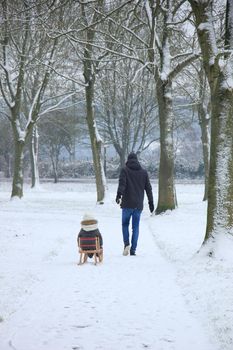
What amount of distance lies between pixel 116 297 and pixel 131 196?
3686 millimetres

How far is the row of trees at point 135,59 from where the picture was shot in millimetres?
8500

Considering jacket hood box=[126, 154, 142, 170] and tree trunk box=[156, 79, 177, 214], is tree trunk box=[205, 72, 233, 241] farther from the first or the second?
tree trunk box=[156, 79, 177, 214]

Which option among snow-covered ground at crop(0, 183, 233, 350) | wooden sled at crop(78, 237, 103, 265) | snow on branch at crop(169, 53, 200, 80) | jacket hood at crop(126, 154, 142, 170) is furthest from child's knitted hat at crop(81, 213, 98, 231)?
snow on branch at crop(169, 53, 200, 80)

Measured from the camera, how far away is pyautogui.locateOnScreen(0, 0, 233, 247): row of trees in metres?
8.50

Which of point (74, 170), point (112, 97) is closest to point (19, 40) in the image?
point (112, 97)

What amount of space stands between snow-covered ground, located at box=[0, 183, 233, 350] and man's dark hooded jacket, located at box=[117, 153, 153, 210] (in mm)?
1096

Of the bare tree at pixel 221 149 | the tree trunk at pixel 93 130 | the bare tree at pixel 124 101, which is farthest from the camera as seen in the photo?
the bare tree at pixel 124 101

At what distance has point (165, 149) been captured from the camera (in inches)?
710

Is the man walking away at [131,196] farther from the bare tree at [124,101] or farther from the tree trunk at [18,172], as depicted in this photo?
the bare tree at [124,101]

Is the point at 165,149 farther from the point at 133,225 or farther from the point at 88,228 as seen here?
the point at 88,228

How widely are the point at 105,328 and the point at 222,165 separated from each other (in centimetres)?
461

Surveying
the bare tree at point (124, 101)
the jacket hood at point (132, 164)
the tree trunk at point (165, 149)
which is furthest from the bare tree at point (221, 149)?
the bare tree at point (124, 101)

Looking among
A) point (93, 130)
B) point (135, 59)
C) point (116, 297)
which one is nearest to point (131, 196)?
point (116, 297)

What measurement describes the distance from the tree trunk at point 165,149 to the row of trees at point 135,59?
0.13 ft
